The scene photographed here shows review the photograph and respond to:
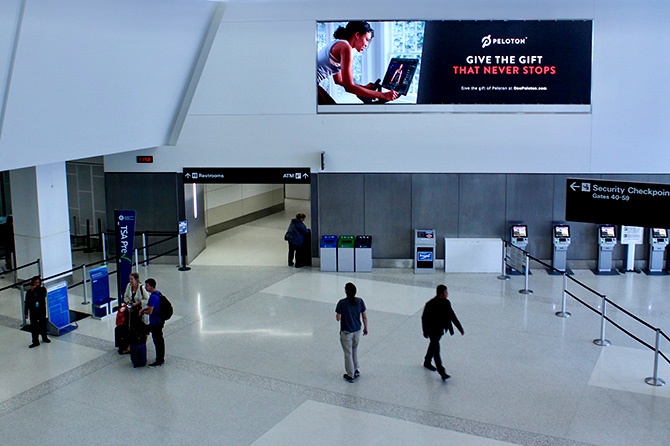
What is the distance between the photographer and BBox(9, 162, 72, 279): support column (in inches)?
575

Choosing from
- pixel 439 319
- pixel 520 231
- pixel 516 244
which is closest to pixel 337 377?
pixel 439 319

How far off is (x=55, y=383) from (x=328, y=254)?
293 inches

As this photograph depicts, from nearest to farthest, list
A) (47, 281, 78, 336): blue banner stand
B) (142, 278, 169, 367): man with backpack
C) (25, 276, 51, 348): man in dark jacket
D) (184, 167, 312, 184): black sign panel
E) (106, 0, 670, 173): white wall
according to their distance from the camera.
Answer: (142, 278, 169, 367): man with backpack, (25, 276, 51, 348): man in dark jacket, (47, 281, 78, 336): blue banner stand, (106, 0, 670, 173): white wall, (184, 167, 312, 184): black sign panel

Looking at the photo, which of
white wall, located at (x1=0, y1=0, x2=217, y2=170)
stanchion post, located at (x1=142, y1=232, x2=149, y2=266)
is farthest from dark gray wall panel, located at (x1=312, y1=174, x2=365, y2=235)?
stanchion post, located at (x1=142, y1=232, x2=149, y2=266)

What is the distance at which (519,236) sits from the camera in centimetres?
1636

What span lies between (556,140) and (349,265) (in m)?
5.31

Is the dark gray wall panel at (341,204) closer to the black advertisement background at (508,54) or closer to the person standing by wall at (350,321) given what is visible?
the black advertisement background at (508,54)

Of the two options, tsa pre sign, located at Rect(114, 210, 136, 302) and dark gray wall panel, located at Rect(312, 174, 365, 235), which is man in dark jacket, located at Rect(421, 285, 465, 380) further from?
dark gray wall panel, located at Rect(312, 174, 365, 235)

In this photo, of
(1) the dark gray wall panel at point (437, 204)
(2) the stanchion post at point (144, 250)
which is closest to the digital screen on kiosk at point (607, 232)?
(1) the dark gray wall panel at point (437, 204)

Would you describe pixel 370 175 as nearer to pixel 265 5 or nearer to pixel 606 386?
pixel 265 5

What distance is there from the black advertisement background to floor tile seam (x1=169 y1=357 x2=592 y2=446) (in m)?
8.04

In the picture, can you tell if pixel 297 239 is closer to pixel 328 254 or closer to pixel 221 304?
pixel 328 254

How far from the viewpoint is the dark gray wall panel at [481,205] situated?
16469 millimetres

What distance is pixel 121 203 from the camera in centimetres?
1777
